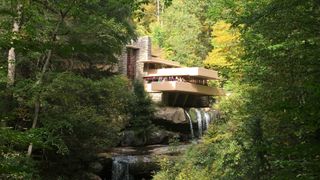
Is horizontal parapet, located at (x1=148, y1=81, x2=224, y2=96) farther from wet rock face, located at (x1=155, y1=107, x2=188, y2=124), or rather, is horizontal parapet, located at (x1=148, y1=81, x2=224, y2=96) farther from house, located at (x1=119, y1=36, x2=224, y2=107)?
wet rock face, located at (x1=155, y1=107, x2=188, y2=124)

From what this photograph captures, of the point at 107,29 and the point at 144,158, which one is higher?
the point at 107,29

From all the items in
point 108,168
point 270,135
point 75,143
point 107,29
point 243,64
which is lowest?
point 108,168

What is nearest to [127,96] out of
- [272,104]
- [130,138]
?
[130,138]

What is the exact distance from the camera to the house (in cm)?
2750

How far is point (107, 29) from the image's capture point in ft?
41.5

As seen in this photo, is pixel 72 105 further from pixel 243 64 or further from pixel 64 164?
pixel 243 64

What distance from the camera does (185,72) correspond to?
27.9 meters

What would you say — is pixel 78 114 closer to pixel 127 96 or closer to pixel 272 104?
pixel 127 96

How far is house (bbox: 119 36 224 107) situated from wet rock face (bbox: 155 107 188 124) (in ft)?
6.27

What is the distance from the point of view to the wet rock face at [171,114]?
24406 millimetres

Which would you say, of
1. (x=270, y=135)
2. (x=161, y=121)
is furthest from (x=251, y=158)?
(x=161, y=121)

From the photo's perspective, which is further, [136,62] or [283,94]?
[136,62]

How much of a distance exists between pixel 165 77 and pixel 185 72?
2.15 meters

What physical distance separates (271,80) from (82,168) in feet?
27.0
